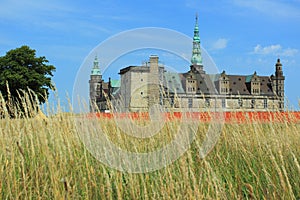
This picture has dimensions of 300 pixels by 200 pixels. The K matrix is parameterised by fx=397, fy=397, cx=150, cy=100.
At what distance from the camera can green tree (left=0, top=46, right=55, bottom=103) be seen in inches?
1464

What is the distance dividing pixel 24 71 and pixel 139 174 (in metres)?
36.8

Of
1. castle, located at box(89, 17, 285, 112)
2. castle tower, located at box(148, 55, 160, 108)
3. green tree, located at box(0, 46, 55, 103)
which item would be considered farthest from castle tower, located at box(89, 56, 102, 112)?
green tree, located at box(0, 46, 55, 103)

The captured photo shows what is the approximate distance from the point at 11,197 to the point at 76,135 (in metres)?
1.60

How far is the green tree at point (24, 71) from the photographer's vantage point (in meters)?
37.2

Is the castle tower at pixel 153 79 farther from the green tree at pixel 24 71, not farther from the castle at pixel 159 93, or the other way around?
the green tree at pixel 24 71

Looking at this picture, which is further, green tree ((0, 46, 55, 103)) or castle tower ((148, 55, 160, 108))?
green tree ((0, 46, 55, 103))

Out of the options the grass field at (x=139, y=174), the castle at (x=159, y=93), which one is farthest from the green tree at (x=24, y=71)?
the grass field at (x=139, y=174)

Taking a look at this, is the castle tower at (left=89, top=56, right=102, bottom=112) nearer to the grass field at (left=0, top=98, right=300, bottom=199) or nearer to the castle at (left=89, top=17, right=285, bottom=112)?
the castle at (left=89, top=17, right=285, bottom=112)

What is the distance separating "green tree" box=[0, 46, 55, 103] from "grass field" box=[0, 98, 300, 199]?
112 ft

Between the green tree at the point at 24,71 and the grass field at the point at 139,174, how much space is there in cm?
3414

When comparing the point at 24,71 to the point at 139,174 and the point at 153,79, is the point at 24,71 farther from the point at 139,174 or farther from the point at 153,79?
the point at 139,174

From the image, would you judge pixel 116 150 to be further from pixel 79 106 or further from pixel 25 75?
pixel 25 75

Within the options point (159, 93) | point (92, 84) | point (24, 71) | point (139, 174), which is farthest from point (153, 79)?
point (24, 71)

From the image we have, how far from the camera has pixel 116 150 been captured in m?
3.78
